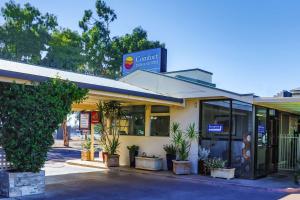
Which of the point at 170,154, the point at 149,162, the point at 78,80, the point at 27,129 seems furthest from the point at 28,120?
the point at 170,154

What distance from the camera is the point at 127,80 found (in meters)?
15.3

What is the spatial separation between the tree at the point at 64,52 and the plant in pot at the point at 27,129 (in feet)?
61.4

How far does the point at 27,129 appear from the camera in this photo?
7875 millimetres

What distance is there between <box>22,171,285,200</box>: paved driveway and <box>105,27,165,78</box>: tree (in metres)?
18.5

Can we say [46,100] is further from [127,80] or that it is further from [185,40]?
[185,40]

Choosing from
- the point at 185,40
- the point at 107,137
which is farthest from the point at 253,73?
the point at 107,137

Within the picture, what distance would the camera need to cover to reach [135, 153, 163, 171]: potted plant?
13.2 metres

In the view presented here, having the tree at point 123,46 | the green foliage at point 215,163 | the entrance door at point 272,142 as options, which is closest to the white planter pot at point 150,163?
the green foliage at point 215,163

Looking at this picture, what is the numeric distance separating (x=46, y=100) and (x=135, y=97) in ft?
12.0

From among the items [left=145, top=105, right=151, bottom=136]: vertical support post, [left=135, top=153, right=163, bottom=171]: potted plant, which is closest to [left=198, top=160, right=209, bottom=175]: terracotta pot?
[left=135, top=153, right=163, bottom=171]: potted plant

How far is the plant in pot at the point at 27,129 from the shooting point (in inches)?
307

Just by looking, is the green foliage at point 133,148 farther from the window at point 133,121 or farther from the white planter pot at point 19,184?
the white planter pot at point 19,184

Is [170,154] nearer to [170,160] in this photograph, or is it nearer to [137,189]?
[170,160]

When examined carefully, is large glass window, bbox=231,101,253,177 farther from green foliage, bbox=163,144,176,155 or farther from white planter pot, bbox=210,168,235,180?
green foliage, bbox=163,144,176,155
